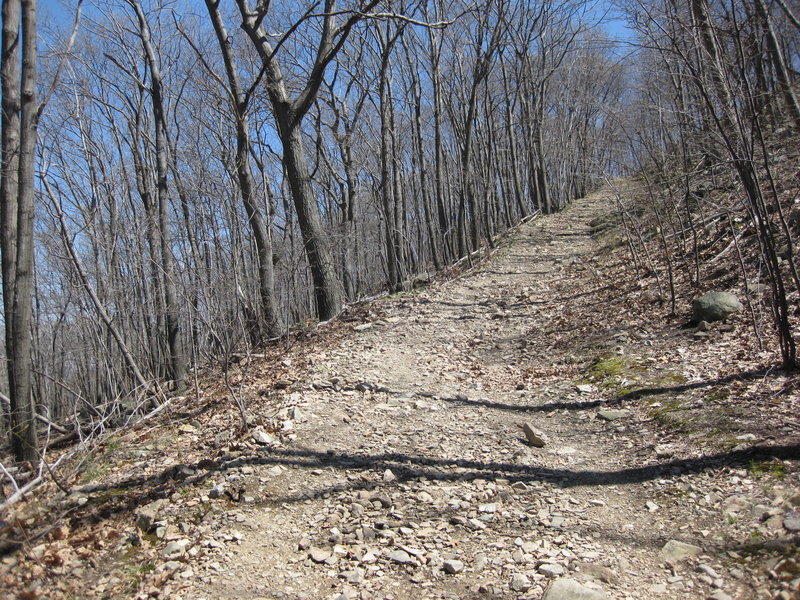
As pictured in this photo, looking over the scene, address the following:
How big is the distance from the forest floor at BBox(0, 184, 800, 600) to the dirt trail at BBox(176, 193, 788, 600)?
2 centimetres

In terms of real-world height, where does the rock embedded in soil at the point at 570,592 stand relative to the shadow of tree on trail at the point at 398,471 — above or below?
below

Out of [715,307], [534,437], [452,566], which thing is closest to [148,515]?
[452,566]

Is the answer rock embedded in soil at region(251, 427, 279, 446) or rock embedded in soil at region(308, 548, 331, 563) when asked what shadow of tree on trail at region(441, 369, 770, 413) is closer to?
rock embedded in soil at region(251, 427, 279, 446)

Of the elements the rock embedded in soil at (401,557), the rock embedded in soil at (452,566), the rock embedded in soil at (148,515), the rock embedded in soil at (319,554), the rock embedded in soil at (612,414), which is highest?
the rock embedded in soil at (148,515)

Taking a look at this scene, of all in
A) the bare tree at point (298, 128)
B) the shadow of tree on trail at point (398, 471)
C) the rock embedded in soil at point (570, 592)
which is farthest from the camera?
the bare tree at point (298, 128)

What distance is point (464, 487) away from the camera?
13.1ft

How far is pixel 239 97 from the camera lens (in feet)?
30.5

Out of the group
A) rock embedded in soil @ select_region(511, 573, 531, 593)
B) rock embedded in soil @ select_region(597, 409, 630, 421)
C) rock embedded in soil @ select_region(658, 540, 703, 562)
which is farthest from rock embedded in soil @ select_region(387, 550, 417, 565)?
rock embedded in soil @ select_region(597, 409, 630, 421)

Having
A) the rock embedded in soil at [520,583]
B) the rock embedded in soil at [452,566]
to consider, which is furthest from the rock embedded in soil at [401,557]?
the rock embedded in soil at [520,583]

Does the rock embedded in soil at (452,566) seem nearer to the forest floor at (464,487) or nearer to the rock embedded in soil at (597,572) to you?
the forest floor at (464,487)

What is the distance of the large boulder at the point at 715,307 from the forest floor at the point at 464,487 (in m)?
0.17

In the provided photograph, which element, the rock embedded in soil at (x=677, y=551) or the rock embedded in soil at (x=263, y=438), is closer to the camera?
the rock embedded in soil at (x=677, y=551)

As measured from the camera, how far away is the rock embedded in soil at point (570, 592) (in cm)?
265

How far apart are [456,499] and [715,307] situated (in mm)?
4203
